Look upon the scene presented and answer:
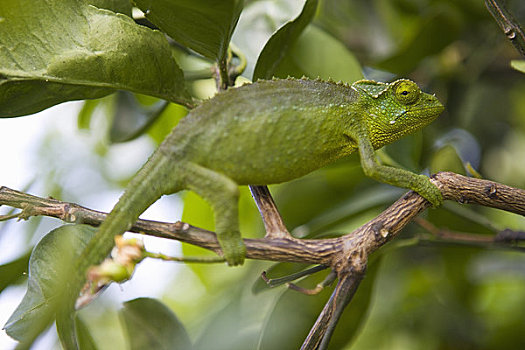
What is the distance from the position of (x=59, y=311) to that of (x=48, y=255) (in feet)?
0.59

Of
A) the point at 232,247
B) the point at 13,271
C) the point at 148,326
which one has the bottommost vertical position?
the point at 148,326

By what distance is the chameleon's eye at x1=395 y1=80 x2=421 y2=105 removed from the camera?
1121mm

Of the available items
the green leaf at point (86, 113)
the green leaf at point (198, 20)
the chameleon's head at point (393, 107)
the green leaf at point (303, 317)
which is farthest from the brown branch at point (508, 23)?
the green leaf at point (86, 113)

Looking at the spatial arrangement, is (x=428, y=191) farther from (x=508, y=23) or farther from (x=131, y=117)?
(x=131, y=117)

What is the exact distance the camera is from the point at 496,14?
1.09 meters

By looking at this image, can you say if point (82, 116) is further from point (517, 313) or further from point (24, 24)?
point (517, 313)

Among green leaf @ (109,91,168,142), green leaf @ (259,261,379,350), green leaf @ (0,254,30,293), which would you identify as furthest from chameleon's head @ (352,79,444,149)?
green leaf @ (0,254,30,293)

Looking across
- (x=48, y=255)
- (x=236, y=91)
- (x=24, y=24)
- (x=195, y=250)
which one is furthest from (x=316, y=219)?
(x=24, y=24)

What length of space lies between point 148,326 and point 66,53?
63 cm

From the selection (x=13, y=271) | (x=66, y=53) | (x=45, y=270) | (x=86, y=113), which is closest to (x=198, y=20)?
(x=66, y=53)

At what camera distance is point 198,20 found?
983 mm

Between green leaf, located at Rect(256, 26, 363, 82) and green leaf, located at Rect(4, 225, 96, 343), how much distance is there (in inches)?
27.9

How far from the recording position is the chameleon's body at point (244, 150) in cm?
91

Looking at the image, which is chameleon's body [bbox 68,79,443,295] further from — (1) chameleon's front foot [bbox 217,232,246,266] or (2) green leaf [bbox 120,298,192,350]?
(2) green leaf [bbox 120,298,192,350]
